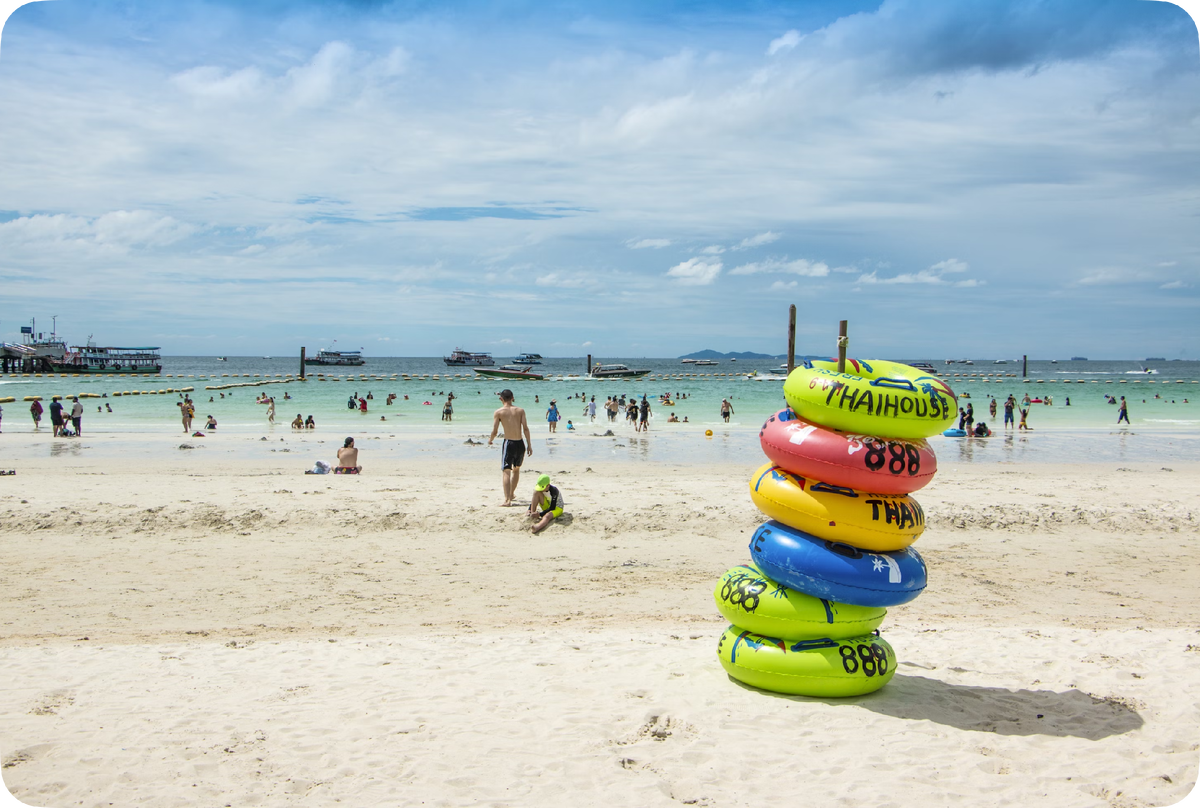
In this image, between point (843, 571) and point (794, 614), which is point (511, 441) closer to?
point (794, 614)

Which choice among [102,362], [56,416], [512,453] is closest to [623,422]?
[56,416]

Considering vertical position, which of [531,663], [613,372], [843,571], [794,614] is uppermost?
[613,372]

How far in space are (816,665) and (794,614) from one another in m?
0.39

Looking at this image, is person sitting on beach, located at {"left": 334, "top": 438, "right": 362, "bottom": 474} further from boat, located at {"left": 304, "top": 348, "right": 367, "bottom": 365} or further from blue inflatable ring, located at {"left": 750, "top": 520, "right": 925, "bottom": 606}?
boat, located at {"left": 304, "top": 348, "right": 367, "bottom": 365}

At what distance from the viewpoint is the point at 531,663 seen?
633cm

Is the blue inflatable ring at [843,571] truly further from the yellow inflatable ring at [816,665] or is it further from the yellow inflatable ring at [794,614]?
the yellow inflatable ring at [816,665]

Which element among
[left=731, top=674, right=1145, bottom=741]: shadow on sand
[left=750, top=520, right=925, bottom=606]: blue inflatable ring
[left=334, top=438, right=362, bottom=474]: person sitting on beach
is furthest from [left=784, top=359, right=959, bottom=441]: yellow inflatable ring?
[left=334, top=438, right=362, bottom=474]: person sitting on beach

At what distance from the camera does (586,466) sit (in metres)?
19.8

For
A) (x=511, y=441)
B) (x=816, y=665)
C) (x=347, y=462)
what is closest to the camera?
(x=816, y=665)

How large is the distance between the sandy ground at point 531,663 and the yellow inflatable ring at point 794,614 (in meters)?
0.50

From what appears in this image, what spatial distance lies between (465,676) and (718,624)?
2762mm

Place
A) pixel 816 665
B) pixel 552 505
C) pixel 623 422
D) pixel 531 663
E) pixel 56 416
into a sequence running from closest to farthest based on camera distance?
pixel 816 665
pixel 531 663
pixel 552 505
pixel 56 416
pixel 623 422

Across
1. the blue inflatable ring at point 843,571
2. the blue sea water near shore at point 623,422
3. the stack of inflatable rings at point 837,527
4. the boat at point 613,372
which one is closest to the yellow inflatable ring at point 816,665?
the stack of inflatable rings at point 837,527

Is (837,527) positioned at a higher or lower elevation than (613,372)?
lower
